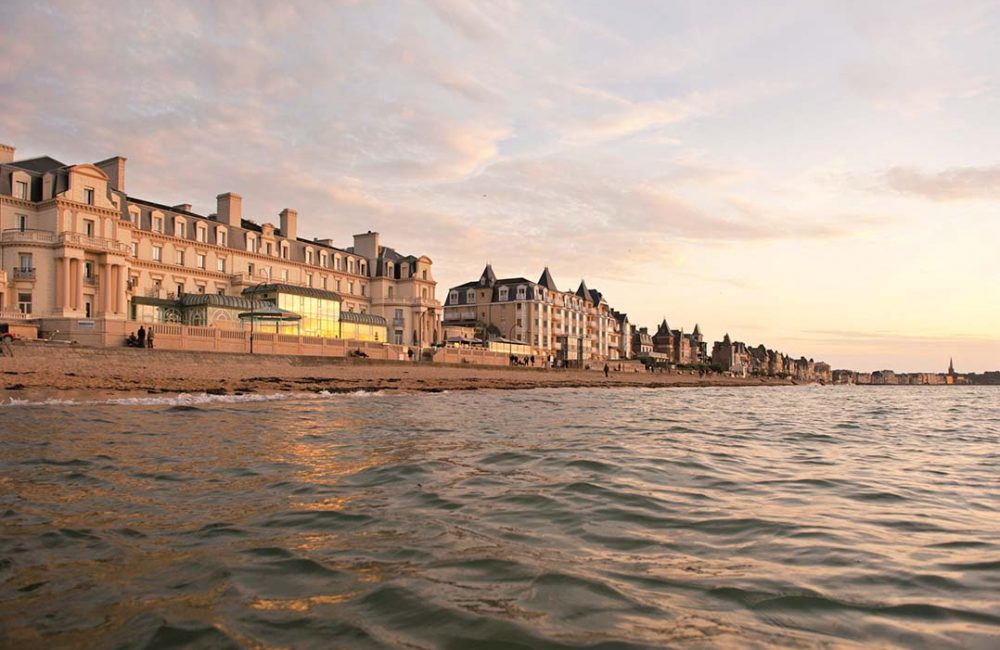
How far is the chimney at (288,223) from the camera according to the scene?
73.6 metres

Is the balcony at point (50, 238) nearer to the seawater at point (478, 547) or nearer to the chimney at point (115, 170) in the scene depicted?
the chimney at point (115, 170)

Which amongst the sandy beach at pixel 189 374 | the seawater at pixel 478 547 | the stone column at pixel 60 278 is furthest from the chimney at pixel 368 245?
the seawater at pixel 478 547

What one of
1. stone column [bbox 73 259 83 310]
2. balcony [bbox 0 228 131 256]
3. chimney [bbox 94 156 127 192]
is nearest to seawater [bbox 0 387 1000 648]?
stone column [bbox 73 259 83 310]

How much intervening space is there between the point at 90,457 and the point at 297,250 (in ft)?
218

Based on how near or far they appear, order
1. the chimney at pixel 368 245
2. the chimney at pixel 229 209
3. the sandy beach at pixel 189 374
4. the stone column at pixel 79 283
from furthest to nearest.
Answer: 1. the chimney at pixel 368 245
2. the chimney at pixel 229 209
3. the stone column at pixel 79 283
4. the sandy beach at pixel 189 374

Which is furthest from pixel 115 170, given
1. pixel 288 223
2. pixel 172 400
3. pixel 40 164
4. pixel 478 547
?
pixel 478 547

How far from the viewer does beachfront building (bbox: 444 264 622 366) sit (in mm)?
102938

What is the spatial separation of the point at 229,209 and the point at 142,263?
11932mm

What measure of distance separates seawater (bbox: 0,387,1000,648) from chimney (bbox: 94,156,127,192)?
164ft

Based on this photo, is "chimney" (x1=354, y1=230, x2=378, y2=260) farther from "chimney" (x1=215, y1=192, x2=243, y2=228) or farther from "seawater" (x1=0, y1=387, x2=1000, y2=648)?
"seawater" (x1=0, y1=387, x2=1000, y2=648)

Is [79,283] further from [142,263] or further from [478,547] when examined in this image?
[478,547]

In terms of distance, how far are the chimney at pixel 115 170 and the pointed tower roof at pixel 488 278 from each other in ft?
204

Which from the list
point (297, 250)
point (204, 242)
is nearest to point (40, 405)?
point (204, 242)

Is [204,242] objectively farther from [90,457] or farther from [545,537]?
[545,537]
